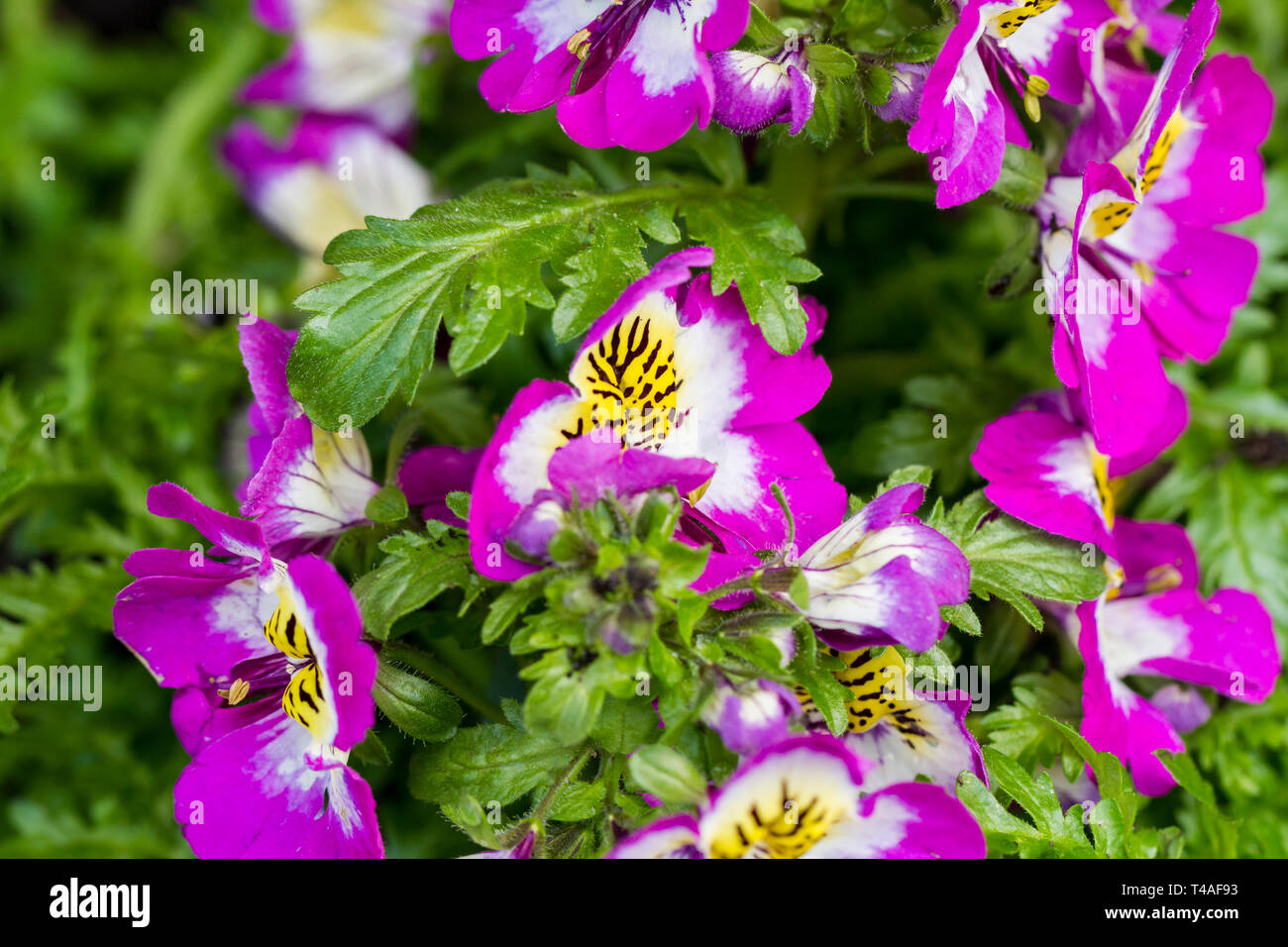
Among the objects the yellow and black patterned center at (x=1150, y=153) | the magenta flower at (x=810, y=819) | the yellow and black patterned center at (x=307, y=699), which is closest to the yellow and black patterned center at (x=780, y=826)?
the magenta flower at (x=810, y=819)

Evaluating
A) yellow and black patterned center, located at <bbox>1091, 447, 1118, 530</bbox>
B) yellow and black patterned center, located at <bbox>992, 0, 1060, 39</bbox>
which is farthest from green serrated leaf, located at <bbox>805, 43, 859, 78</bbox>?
yellow and black patterned center, located at <bbox>1091, 447, 1118, 530</bbox>

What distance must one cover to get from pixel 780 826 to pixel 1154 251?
84 centimetres

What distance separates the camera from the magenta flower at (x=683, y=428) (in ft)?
3.41

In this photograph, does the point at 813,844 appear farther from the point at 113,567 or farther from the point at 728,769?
the point at 113,567

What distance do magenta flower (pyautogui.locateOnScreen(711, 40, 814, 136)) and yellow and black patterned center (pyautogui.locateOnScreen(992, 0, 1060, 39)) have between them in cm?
21

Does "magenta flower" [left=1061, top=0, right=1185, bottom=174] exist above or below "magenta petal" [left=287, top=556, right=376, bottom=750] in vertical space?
above

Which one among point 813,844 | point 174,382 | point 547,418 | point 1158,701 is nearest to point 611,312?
point 547,418

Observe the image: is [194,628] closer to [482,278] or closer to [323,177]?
[482,278]

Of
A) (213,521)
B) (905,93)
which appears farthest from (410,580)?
(905,93)

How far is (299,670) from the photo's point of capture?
3.73 feet

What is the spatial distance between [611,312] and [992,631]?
26.3 inches

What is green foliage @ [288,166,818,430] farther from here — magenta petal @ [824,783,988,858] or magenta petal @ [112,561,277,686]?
magenta petal @ [824,783,988,858]

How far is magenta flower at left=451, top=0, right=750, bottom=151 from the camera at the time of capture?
113cm

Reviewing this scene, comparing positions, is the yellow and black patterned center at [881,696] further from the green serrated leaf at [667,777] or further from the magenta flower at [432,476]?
the magenta flower at [432,476]
